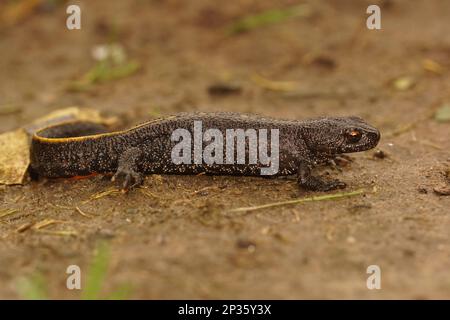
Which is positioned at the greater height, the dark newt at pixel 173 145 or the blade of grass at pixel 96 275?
the dark newt at pixel 173 145

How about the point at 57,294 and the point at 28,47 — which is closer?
the point at 57,294

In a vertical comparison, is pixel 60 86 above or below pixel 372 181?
above

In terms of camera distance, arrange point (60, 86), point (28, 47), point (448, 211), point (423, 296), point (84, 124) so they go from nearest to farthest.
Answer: point (423, 296)
point (448, 211)
point (84, 124)
point (60, 86)
point (28, 47)

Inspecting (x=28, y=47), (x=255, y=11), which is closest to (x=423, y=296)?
(x=255, y=11)

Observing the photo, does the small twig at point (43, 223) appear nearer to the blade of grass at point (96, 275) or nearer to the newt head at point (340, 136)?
the blade of grass at point (96, 275)

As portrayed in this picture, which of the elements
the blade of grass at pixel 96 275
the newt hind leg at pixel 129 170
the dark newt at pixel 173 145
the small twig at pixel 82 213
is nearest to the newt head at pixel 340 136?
the dark newt at pixel 173 145

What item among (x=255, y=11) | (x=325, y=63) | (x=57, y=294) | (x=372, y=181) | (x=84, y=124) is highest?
(x=255, y=11)

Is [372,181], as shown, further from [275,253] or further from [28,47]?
[28,47]
